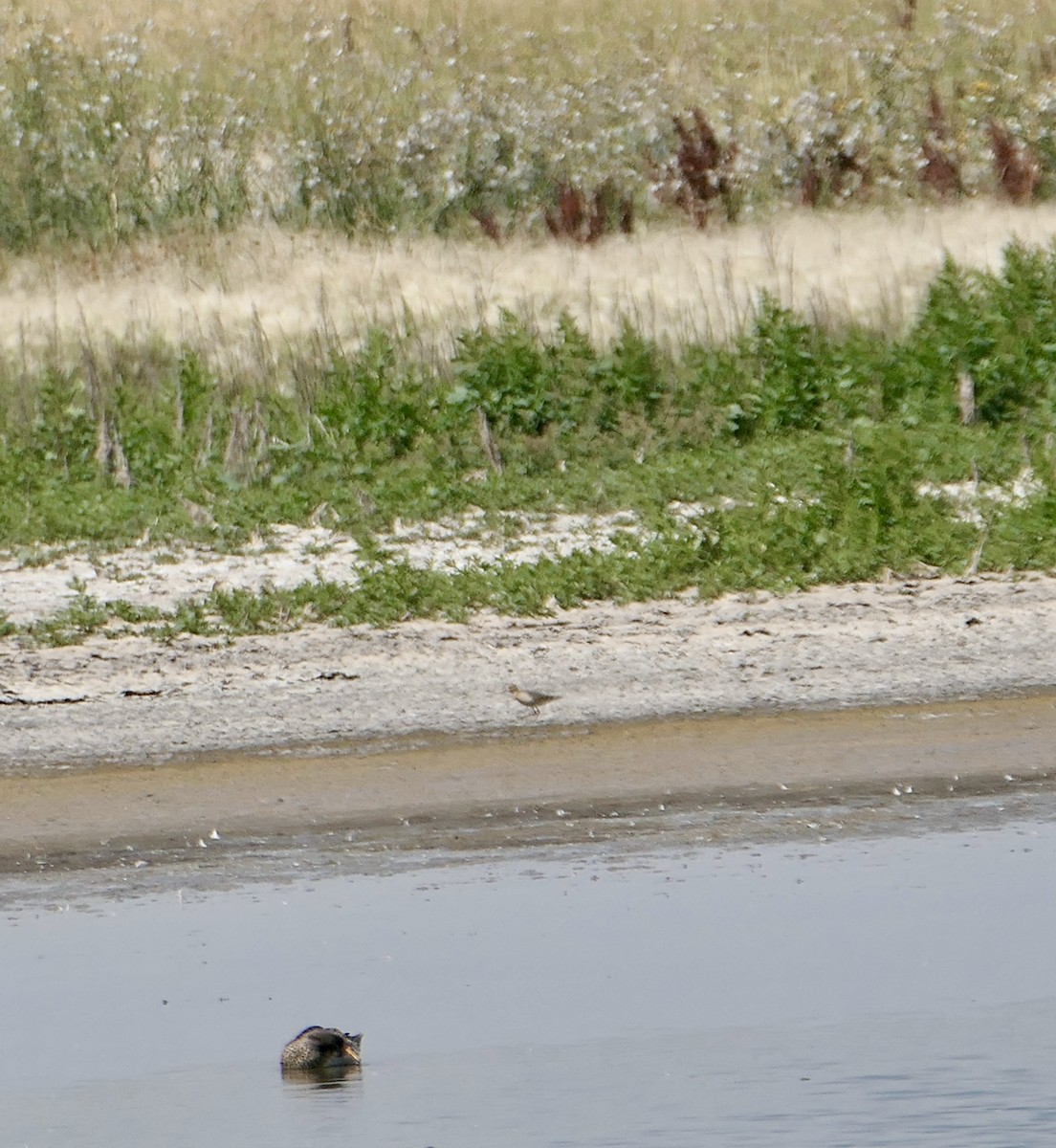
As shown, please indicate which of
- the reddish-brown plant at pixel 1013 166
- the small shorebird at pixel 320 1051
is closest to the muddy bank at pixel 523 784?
the small shorebird at pixel 320 1051

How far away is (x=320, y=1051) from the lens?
5.42 m

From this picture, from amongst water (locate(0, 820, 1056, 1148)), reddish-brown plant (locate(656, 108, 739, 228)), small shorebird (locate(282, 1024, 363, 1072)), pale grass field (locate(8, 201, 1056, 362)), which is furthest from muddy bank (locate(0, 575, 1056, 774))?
reddish-brown plant (locate(656, 108, 739, 228))

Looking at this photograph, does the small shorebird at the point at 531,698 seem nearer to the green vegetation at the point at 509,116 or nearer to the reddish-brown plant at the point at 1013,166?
the green vegetation at the point at 509,116

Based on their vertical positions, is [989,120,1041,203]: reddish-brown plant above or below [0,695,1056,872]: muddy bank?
above

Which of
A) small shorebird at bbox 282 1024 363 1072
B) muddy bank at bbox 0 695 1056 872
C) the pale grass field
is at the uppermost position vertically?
the pale grass field

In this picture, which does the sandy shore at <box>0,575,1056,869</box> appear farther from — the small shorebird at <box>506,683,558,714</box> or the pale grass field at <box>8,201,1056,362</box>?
the pale grass field at <box>8,201,1056,362</box>

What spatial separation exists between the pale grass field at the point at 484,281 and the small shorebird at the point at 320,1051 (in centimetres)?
954

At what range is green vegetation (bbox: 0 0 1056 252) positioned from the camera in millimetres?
20422

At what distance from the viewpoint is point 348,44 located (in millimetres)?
24672

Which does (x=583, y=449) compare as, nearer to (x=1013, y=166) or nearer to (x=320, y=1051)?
(x=320, y=1051)

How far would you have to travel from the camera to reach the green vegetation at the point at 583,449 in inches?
406

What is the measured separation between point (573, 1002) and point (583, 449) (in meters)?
7.49

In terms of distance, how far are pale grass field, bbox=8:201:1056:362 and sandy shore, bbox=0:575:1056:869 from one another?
211 inches

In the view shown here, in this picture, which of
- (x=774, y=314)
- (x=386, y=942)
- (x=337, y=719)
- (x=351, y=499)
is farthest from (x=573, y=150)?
(x=386, y=942)
